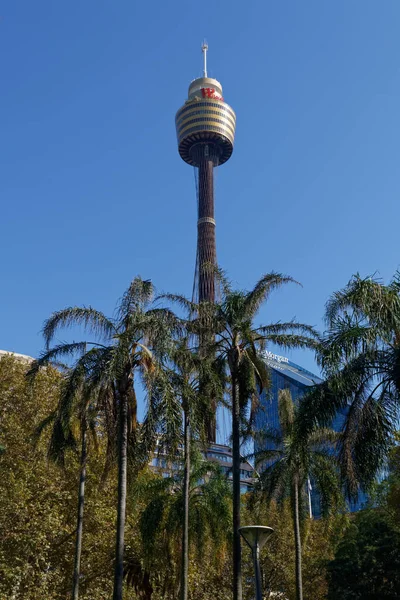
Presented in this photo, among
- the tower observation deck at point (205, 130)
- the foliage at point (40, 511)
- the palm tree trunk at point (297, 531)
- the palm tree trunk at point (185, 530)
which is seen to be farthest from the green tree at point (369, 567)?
the tower observation deck at point (205, 130)

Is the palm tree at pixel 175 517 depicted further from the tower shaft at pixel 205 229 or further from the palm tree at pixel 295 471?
the tower shaft at pixel 205 229

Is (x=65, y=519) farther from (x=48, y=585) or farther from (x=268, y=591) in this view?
(x=268, y=591)

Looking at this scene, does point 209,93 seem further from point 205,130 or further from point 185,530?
point 185,530

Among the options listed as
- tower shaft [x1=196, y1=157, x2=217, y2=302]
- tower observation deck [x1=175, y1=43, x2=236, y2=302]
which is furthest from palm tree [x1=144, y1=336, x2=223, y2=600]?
tower observation deck [x1=175, y1=43, x2=236, y2=302]

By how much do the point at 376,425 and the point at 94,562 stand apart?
16.9 meters

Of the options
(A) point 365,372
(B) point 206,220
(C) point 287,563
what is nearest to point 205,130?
(B) point 206,220

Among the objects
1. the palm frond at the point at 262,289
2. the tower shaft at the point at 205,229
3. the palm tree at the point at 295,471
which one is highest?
the tower shaft at the point at 205,229

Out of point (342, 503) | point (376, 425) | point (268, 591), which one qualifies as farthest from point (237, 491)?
point (268, 591)

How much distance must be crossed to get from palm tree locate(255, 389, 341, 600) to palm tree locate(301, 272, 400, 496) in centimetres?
944

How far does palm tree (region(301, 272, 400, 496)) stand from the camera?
1894cm

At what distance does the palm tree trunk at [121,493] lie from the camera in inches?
771

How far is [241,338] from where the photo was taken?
80.2ft

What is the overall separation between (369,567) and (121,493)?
1653 centimetres

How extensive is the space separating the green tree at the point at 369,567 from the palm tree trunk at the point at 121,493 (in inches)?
624
